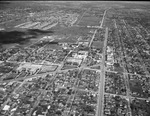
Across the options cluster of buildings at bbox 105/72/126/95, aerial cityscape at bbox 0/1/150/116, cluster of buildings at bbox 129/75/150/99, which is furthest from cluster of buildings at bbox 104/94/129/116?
cluster of buildings at bbox 129/75/150/99

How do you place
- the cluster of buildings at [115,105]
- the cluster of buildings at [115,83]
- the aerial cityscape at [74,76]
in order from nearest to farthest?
the cluster of buildings at [115,105]
the aerial cityscape at [74,76]
the cluster of buildings at [115,83]

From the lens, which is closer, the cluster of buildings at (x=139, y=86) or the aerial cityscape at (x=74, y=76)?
the aerial cityscape at (x=74, y=76)

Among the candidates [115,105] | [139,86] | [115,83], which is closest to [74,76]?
[115,83]

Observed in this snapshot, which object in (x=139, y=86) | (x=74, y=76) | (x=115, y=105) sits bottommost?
(x=115, y=105)

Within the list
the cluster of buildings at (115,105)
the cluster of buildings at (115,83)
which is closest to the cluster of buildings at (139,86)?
the cluster of buildings at (115,83)

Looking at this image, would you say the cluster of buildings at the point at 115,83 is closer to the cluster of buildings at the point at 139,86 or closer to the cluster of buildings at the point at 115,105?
the cluster of buildings at the point at 139,86

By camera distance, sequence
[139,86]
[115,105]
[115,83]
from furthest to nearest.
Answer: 1. [115,83]
2. [139,86]
3. [115,105]

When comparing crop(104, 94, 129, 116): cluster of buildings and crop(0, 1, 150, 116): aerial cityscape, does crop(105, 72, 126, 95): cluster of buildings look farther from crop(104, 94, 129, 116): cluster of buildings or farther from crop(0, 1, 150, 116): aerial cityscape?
crop(104, 94, 129, 116): cluster of buildings

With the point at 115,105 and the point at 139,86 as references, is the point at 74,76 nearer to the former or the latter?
the point at 115,105

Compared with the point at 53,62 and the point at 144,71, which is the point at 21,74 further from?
the point at 144,71

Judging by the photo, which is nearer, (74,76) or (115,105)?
(115,105)

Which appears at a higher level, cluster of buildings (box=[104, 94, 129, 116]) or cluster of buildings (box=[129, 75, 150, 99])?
cluster of buildings (box=[129, 75, 150, 99])

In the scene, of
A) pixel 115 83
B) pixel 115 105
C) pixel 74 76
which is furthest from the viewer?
pixel 74 76
